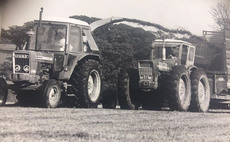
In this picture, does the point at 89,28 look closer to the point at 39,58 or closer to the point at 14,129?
the point at 39,58

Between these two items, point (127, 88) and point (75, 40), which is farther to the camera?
point (75, 40)

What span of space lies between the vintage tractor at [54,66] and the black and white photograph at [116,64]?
0.05 ft

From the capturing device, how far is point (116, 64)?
720cm

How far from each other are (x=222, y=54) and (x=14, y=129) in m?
4.63

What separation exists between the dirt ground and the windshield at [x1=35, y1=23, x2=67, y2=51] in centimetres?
147

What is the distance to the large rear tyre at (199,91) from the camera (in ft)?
23.9

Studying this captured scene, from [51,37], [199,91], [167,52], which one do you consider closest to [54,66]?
[51,37]

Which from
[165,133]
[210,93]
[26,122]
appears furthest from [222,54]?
[26,122]

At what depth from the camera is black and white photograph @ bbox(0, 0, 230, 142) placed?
5.43m

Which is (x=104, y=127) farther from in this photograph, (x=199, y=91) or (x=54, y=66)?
(x=199, y=91)

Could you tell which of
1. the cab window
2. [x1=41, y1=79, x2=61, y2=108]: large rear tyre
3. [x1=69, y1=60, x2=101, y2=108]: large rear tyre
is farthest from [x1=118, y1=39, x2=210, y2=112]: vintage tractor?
[x1=41, y1=79, x2=61, y2=108]: large rear tyre

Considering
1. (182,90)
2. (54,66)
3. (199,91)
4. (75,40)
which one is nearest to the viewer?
(54,66)

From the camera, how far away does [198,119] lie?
221 inches

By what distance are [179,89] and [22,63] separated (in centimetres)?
243
